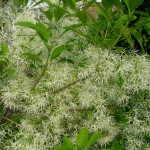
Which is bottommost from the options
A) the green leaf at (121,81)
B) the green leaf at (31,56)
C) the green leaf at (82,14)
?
the green leaf at (121,81)

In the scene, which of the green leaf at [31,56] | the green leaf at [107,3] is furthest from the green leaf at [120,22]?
the green leaf at [31,56]

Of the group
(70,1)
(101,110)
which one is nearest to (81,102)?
(101,110)

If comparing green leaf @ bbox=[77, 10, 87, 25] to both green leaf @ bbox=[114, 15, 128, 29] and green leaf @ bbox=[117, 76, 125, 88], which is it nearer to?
green leaf @ bbox=[114, 15, 128, 29]

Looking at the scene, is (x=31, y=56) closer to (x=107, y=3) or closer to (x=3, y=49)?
(x=3, y=49)

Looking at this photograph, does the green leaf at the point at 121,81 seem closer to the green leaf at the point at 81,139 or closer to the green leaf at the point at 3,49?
the green leaf at the point at 81,139

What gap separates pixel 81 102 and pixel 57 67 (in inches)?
8.3

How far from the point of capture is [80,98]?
174 centimetres

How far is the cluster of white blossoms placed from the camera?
169 centimetres

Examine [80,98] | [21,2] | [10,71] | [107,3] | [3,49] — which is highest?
[21,2]

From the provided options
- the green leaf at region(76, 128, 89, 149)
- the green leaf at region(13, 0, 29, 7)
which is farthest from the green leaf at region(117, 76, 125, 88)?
the green leaf at region(13, 0, 29, 7)

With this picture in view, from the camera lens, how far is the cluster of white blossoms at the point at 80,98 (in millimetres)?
1694

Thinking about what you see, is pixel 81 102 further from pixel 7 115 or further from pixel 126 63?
pixel 7 115

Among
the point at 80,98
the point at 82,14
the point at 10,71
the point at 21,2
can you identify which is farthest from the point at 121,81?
the point at 21,2

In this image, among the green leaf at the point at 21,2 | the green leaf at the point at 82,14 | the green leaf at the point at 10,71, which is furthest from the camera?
the green leaf at the point at 21,2
